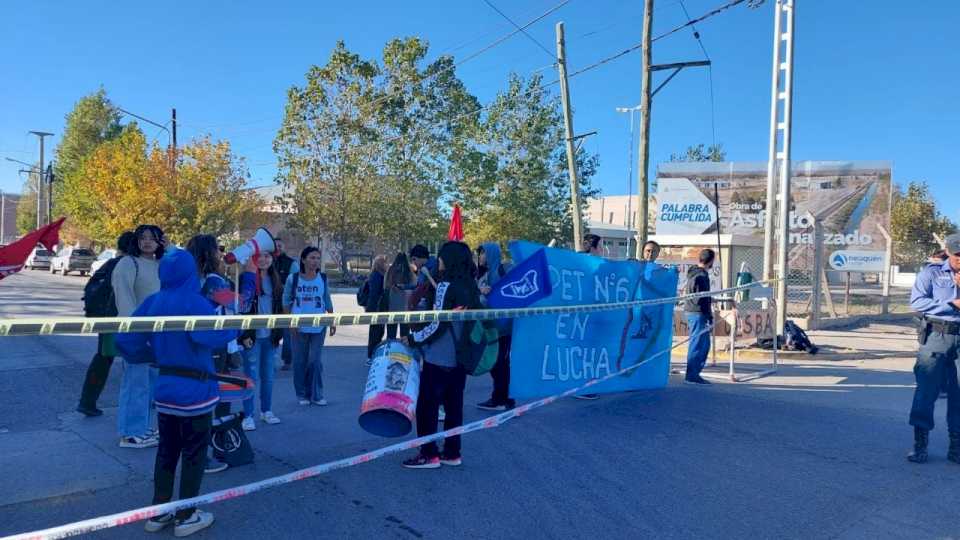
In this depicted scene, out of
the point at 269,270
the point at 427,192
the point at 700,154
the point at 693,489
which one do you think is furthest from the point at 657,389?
the point at 700,154

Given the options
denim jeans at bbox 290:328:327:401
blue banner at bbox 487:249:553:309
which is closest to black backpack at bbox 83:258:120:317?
denim jeans at bbox 290:328:327:401

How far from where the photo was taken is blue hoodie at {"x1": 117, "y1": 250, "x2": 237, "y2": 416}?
3680 mm

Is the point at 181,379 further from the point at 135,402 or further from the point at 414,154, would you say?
the point at 414,154

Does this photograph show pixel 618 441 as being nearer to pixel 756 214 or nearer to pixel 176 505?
pixel 176 505

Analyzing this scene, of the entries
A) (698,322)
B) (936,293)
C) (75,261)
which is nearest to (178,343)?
(936,293)

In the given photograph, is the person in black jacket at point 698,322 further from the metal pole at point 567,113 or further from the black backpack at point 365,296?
the metal pole at point 567,113

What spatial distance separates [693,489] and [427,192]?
31.5 meters

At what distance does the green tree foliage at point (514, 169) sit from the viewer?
3250 centimetres

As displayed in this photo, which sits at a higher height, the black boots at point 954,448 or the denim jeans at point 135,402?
the denim jeans at point 135,402

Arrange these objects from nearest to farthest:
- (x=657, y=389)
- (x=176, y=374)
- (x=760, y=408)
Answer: (x=176, y=374) < (x=760, y=408) < (x=657, y=389)

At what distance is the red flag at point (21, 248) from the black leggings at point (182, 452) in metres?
1.82

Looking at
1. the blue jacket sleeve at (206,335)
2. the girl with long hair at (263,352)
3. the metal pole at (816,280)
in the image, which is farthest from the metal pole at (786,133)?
the blue jacket sleeve at (206,335)

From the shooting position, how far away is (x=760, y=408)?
7473mm

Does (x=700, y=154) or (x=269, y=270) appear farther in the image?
(x=700, y=154)
